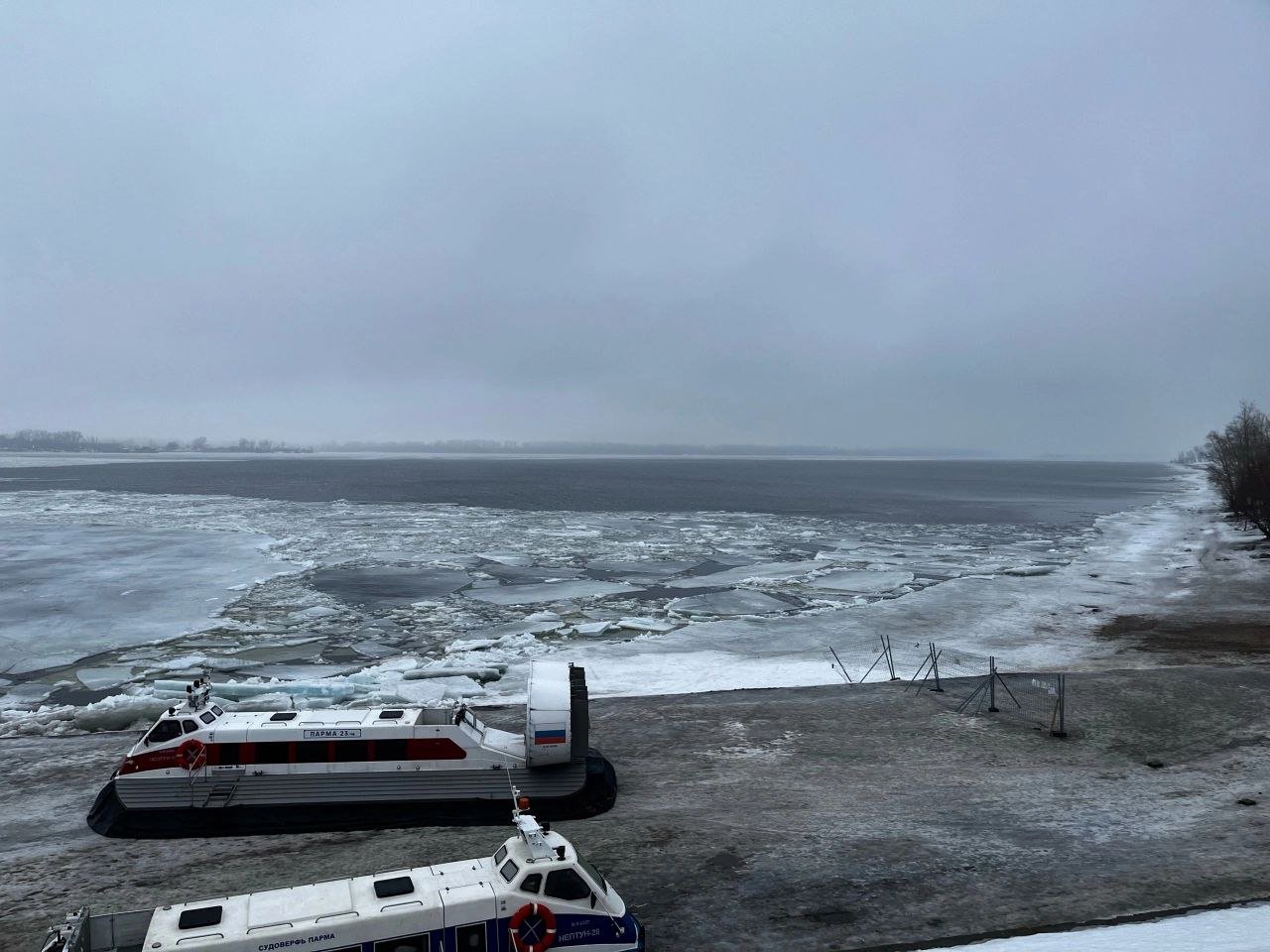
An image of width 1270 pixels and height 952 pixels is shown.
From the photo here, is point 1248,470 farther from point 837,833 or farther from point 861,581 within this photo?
point 837,833

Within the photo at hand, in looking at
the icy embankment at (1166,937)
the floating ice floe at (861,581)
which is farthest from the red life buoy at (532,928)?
the floating ice floe at (861,581)

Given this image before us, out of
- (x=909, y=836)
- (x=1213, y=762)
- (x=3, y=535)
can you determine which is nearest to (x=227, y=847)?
(x=909, y=836)

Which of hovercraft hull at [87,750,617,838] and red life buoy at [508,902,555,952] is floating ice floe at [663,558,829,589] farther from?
red life buoy at [508,902,555,952]

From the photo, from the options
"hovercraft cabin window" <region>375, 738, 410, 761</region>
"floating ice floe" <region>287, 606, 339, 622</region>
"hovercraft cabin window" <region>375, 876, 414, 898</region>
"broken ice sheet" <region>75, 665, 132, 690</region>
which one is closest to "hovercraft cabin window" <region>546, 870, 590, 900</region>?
"hovercraft cabin window" <region>375, 876, 414, 898</region>

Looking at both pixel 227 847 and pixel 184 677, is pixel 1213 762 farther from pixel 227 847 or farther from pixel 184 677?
pixel 184 677

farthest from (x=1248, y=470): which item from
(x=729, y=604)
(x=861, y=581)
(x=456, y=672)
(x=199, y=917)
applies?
(x=199, y=917)

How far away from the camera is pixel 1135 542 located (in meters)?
57.0

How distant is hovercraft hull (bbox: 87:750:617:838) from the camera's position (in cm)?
1291

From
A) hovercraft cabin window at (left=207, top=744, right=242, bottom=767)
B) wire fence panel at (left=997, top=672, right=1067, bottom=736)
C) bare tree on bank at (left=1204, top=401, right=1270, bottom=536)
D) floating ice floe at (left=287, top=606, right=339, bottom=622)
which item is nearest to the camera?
hovercraft cabin window at (left=207, top=744, right=242, bottom=767)

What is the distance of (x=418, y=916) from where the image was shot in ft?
25.8

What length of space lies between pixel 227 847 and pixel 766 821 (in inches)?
329

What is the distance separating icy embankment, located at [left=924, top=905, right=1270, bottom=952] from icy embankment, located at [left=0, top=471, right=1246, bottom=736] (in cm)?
1298

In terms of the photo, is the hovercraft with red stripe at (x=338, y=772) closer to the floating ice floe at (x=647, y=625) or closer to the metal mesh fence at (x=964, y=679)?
the metal mesh fence at (x=964, y=679)

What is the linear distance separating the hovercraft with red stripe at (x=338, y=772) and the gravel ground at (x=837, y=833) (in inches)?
19.3
